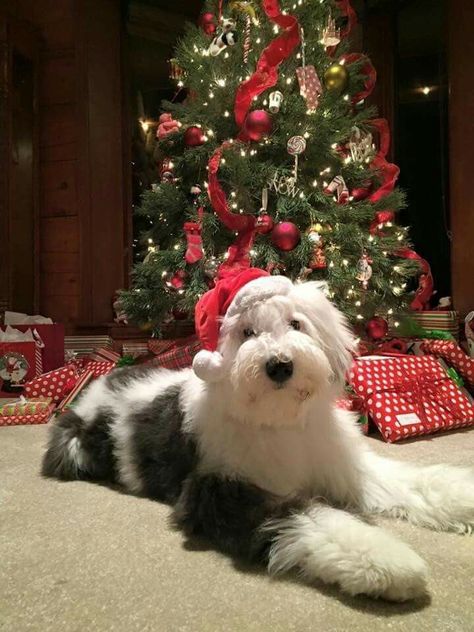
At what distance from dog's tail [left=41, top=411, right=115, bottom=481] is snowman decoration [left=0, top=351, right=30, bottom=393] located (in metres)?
1.34

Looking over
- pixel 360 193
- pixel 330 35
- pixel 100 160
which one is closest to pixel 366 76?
pixel 330 35

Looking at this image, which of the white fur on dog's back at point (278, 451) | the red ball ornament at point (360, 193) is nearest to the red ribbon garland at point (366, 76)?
the red ball ornament at point (360, 193)

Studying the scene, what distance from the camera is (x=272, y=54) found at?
2.16 meters

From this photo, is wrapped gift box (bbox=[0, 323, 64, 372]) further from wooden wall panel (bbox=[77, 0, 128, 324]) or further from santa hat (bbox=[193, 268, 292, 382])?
santa hat (bbox=[193, 268, 292, 382])

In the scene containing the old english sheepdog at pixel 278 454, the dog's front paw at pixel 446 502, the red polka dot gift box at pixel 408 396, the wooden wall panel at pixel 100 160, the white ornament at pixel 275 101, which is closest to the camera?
the old english sheepdog at pixel 278 454

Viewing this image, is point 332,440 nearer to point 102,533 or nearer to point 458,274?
point 102,533

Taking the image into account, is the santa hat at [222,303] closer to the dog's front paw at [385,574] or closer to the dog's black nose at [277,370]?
the dog's black nose at [277,370]

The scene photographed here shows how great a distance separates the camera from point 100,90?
11.9ft

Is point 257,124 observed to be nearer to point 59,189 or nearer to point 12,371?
point 12,371

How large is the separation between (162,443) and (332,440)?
0.41m

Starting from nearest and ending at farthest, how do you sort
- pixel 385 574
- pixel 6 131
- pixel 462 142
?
1. pixel 385 574
2. pixel 462 142
3. pixel 6 131

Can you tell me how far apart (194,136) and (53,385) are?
1.38 meters

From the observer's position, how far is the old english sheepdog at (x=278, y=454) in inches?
38.6

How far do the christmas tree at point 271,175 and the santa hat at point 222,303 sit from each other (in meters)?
0.90
